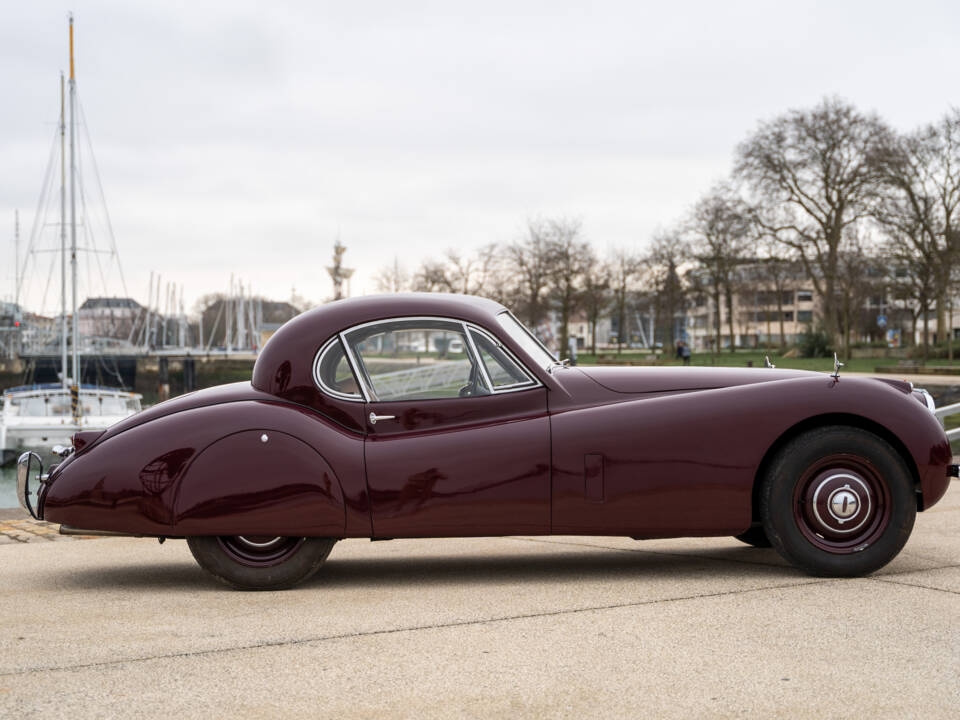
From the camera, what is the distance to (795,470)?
192 inches

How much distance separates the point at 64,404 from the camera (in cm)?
3934

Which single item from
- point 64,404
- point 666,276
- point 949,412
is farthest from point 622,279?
point 949,412

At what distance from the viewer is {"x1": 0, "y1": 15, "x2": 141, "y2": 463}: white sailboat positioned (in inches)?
1400

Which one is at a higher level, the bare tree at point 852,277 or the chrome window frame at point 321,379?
the bare tree at point 852,277

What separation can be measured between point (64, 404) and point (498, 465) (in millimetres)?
37876

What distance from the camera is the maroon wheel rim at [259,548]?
495 cm

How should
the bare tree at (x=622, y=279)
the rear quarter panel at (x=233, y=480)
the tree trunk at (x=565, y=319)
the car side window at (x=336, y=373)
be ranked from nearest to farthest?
the rear quarter panel at (x=233, y=480) < the car side window at (x=336, y=373) < the tree trunk at (x=565, y=319) < the bare tree at (x=622, y=279)

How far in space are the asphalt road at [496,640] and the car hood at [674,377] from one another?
0.91 m

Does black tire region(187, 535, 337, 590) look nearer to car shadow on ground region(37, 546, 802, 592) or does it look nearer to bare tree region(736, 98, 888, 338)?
car shadow on ground region(37, 546, 802, 592)

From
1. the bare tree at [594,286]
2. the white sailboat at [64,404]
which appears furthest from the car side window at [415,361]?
the bare tree at [594,286]

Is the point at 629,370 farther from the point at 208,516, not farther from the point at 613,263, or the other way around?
the point at 613,263

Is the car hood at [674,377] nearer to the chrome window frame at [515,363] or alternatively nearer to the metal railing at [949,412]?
the chrome window frame at [515,363]

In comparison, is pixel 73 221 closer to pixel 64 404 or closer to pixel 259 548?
pixel 64 404

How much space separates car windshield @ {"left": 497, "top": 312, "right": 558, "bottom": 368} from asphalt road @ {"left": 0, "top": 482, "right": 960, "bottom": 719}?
1.07m
